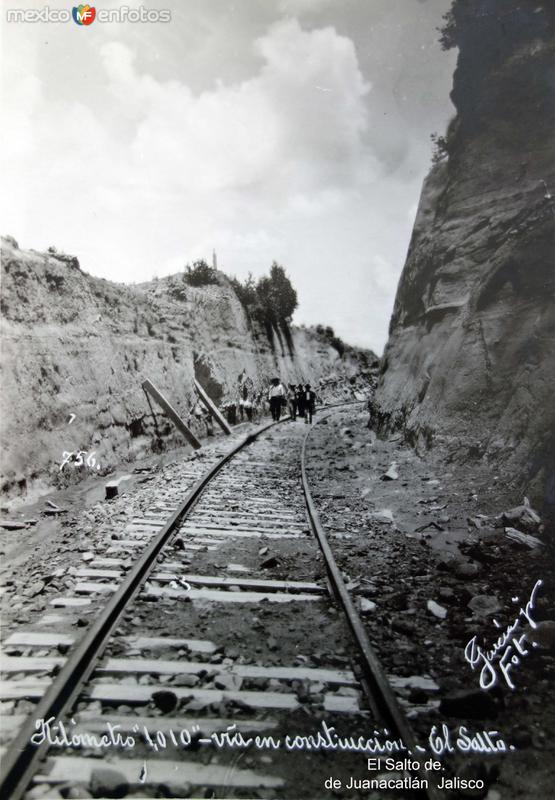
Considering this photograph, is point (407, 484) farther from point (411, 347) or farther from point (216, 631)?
point (411, 347)

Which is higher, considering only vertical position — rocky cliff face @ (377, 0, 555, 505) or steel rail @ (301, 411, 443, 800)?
rocky cliff face @ (377, 0, 555, 505)

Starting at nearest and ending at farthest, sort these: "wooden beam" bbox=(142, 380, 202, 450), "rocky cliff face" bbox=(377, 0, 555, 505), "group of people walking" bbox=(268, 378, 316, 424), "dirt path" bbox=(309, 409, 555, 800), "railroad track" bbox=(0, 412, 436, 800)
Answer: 1. "railroad track" bbox=(0, 412, 436, 800)
2. "dirt path" bbox=(309, 409, 555, 800)
3. "rocky cliff face" bbox=(377, 0, 555, 505)
4. "wooden beam" bbox=(142, 380, 202, 450)
5. "group of people walking" bbox=(268, 378, 316, 424)

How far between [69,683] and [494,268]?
8.60 m

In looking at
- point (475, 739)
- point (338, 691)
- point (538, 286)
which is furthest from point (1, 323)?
point (538, 286)

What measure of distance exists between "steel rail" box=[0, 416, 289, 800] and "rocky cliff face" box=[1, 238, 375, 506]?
351cm

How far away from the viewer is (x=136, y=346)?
38.2 ft

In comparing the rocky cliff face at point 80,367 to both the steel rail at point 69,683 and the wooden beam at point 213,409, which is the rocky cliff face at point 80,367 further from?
the steel rail at point 69,683

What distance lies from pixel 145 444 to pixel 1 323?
405 centimetres

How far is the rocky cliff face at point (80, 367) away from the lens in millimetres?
7008

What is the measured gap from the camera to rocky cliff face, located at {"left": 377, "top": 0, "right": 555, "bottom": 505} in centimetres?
641

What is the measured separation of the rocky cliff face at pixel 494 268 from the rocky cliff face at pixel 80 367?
6.30 meters
